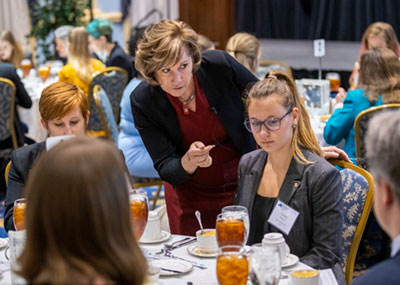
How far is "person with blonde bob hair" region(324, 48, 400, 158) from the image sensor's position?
12.9 feet

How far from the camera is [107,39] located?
7.52 metres

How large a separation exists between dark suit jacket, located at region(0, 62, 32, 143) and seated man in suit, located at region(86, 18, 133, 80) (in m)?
1.63

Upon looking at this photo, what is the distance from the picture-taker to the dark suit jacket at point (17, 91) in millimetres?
5441

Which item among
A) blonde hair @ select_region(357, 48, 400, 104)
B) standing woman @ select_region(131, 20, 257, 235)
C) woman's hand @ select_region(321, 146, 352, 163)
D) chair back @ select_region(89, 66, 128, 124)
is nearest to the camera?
woman's hand @ select_region(321, 146, 352, 163)

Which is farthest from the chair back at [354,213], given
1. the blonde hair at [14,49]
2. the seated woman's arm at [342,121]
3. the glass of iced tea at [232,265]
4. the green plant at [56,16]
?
the green plant at [56,16]

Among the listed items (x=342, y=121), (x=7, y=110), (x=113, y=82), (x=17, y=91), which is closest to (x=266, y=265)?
(x=342, y=121)

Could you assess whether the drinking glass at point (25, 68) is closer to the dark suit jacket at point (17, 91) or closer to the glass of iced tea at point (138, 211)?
the dark suit jacket at point (17, 91)

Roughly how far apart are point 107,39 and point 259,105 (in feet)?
17.8

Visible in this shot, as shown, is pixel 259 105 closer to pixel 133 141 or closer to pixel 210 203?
pixel 210 203

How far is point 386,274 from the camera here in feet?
4.17

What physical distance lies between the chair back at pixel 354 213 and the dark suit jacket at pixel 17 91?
380 centimetres

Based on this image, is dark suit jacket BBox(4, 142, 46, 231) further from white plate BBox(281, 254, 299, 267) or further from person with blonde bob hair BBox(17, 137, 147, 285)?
person with blonde bob hair BBox(17, 137, 147, 285)

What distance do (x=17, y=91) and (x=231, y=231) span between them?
4.08m

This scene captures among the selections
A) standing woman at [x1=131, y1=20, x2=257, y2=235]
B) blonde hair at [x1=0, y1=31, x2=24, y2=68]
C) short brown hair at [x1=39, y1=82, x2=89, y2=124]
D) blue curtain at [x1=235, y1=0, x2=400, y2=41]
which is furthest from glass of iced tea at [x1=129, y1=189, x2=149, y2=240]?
blue curtain at [x1=235, y1=0, x2=400, y2=41]
